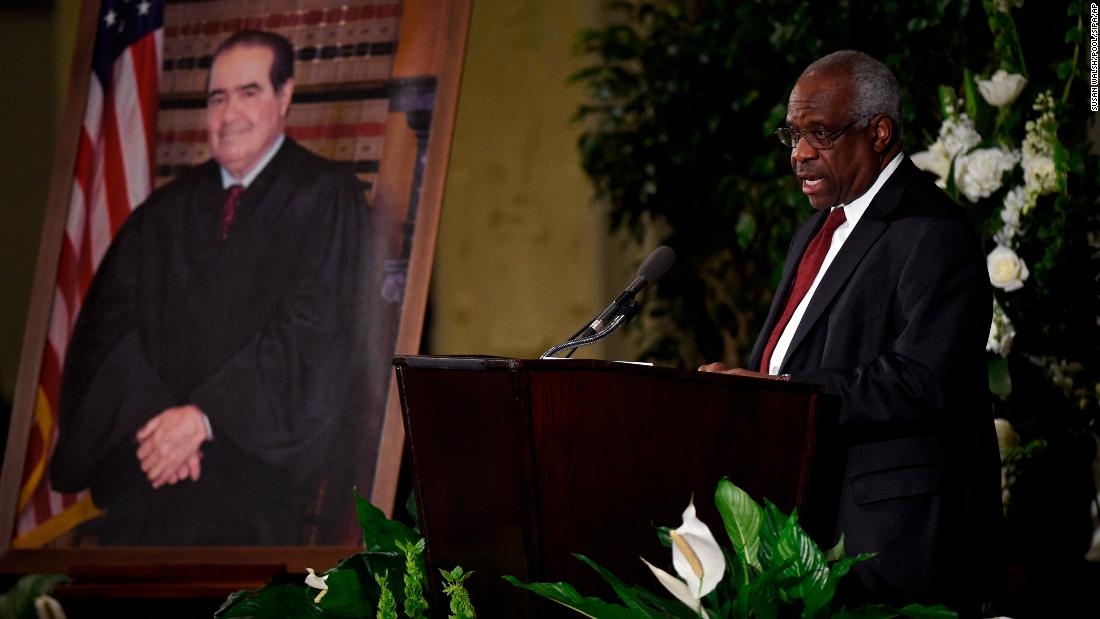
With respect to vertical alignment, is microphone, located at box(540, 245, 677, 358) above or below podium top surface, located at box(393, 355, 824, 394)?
above

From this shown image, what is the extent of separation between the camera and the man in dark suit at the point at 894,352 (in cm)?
191

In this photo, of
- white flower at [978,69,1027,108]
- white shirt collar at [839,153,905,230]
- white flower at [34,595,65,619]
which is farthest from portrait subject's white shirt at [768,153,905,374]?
white flower at [34,595,65,619]

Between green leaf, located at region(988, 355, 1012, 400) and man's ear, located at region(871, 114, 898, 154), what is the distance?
0.92 meters

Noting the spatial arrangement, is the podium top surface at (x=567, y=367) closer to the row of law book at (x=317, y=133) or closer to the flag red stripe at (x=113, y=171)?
the row of law book at (x=317, y=133)

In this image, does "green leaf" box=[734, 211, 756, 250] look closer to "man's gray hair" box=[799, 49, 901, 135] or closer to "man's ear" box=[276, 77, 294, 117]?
"man's ear" box=[276, 77, 294, 117]

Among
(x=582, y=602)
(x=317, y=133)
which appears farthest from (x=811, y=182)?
(x=317, y=133)

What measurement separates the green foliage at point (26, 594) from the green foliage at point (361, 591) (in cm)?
105

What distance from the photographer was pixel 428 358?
68.9 inches

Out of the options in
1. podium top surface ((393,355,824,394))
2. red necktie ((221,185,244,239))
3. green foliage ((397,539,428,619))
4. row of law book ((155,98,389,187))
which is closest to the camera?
podium top surface ((393,355,824,394))

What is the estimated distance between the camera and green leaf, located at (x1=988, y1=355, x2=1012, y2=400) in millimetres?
2775

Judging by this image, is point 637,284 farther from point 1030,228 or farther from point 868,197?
point 1030,228

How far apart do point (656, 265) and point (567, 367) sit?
40 centimetres

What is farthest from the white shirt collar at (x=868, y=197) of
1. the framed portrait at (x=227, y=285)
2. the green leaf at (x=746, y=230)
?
the green leaf at (x=746, y=230)

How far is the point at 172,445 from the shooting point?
3057 millimetres
